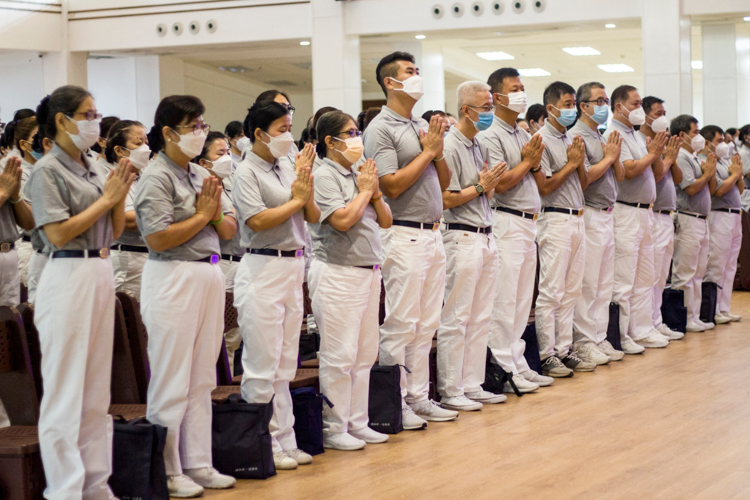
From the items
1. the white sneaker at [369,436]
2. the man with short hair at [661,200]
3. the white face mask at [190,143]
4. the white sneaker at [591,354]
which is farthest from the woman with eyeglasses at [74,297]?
the man with short hair at [661,200]

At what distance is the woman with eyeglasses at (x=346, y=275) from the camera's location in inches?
171

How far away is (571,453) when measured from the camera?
422 cm

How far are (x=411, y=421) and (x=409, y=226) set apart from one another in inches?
40.0

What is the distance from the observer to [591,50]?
58.2 ft

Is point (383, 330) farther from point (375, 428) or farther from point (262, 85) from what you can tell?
point (262, 85)

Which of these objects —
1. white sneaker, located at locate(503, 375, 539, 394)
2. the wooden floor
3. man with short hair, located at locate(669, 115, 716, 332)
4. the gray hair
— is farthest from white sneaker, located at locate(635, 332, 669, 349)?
the gray hair

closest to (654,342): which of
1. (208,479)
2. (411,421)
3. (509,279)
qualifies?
(509,279)

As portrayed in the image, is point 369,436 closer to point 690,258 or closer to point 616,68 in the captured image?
point 690,258

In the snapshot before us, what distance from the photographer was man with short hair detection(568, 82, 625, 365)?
655cm

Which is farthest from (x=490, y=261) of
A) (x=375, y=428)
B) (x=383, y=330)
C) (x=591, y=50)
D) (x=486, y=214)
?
(x=591, y=50)

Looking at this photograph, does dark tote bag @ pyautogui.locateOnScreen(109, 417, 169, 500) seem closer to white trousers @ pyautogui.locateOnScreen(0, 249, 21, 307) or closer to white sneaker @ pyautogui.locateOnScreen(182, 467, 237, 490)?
white sneaker @ pyautogui.locateOnScreen(182, 467, 237, 490)

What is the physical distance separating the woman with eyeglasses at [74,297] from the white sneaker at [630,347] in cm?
450

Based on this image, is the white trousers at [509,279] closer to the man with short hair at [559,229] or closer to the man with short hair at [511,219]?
the man with short hair at [511,219]

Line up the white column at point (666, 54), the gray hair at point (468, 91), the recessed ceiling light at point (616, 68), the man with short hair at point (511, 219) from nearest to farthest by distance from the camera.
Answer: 1. the gray hair at point (468, 91)
2. the man with short hair at point (511, 219)
3. the white column at point (666, 54)
4. the recessed ceiling light at point (616, 68)
